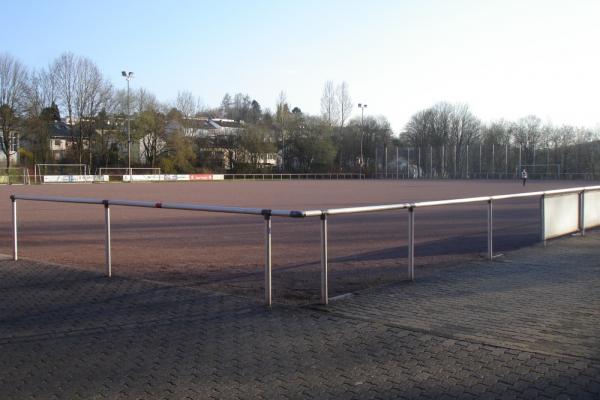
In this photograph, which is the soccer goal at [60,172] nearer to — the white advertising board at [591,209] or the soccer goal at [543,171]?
the white advertising board at [591,209]

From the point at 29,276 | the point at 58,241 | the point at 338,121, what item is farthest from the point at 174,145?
the point at 29,276

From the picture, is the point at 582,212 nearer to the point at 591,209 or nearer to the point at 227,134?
the point at 591,209

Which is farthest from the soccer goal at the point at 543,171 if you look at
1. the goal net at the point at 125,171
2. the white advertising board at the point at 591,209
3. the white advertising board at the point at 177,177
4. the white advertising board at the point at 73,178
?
the white advertising board at the point at 591,209

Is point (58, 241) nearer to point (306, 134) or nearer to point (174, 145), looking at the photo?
point (174, 145)

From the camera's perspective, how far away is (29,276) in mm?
8734

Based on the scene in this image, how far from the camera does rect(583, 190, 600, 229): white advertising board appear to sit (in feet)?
45.7

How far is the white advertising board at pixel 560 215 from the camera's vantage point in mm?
12297

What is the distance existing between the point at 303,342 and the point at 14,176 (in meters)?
65.3

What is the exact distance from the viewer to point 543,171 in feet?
300

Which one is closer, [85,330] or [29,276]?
[85,330]

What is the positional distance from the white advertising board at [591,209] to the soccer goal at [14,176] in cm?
6092

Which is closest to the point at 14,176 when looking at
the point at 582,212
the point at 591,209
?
the point at 591,209

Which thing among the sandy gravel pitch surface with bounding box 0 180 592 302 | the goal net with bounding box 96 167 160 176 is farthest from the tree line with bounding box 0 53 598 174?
the sandy gravel pitch surface with bounding box 0 180 592 302

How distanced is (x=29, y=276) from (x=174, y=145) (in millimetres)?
79301
